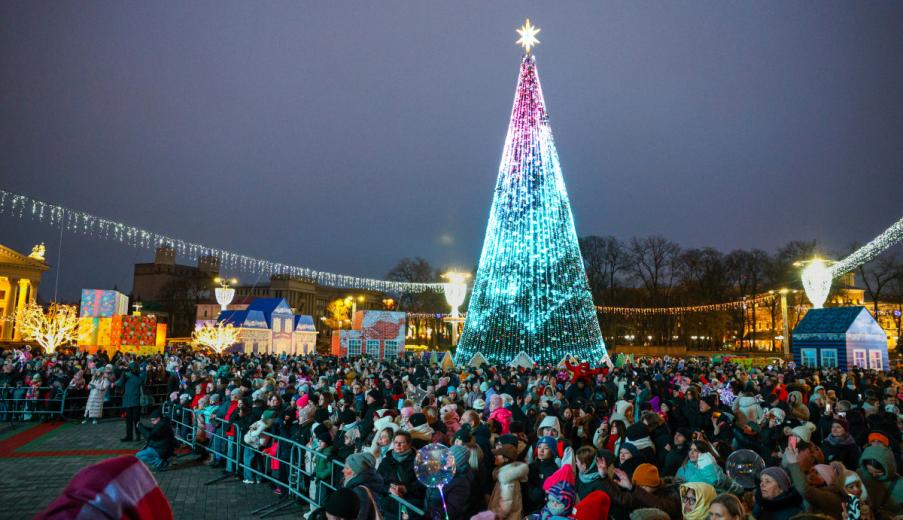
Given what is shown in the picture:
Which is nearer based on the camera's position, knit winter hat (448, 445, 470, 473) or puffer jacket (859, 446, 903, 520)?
puffer jacket (859, 446, 903, 520)

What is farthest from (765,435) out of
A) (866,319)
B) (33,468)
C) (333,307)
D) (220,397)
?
(333,307)

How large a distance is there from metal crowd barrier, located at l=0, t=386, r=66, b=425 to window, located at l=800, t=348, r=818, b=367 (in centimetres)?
3078

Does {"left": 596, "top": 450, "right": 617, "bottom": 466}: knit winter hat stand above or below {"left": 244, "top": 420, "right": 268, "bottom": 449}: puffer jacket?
above

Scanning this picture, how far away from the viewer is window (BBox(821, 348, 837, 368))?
2684 centimetres

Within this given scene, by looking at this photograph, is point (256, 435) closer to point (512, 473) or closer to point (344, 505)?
point (512, 473)

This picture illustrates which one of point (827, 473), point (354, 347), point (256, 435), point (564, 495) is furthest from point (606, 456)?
point (354, 347)

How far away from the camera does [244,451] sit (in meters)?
9.82

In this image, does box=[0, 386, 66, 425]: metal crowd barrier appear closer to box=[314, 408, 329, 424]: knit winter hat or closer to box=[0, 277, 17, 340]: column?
box=[314, 408, 329, 424]: knit winter hat

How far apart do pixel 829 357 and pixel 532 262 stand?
600 inches

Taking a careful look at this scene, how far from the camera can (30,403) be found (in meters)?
16.2

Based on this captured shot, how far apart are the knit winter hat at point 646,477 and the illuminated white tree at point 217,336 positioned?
34.8m

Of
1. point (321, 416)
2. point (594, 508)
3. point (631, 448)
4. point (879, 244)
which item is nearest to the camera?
point (594, 508)

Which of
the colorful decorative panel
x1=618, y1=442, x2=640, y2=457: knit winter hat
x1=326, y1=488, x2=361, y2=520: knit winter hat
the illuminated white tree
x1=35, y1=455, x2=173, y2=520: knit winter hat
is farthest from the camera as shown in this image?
the illuminated white tree

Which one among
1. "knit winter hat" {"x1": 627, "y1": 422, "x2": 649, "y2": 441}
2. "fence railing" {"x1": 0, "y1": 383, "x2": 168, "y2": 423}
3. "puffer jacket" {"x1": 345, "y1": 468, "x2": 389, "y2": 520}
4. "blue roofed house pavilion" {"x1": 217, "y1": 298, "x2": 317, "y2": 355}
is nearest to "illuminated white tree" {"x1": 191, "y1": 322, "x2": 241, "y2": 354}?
"blue roofed house pavilion" {"x1": 217, "y1": 298, "x2": 317, "y2": 355}
